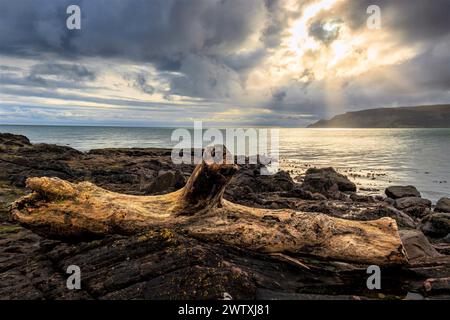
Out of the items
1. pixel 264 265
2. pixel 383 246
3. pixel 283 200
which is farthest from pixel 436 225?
pixel 264 265

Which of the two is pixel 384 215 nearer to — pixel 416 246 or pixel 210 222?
pixel 416 246

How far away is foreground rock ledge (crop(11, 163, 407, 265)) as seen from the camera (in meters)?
7.85

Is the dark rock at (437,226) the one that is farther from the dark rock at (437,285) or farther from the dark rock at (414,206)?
the dark rock at (437,285)

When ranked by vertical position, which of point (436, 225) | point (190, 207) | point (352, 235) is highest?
point (190, 207)

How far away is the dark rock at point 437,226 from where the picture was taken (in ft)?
51.1

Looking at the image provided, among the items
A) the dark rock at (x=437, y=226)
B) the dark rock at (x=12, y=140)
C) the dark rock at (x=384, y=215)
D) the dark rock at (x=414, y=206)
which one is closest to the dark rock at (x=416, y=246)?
the dark rock at (x=384, y=215)

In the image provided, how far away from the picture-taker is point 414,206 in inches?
867

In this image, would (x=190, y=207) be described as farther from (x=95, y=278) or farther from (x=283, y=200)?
(x=283, y=200)

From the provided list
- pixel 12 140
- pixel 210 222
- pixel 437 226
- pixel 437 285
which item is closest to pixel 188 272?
pixel 210 222

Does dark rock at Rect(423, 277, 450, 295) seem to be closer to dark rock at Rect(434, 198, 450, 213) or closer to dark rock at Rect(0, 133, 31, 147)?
dark rock at Rect(434, 198, 450, 213)

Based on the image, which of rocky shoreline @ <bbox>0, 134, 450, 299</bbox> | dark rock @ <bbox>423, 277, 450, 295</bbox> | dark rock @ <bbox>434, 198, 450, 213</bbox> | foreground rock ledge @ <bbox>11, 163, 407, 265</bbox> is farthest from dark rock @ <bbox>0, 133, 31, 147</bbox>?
dark rock @ <bbox>423, 277, 450, 295</bbox>

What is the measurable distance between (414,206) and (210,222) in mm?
18296
